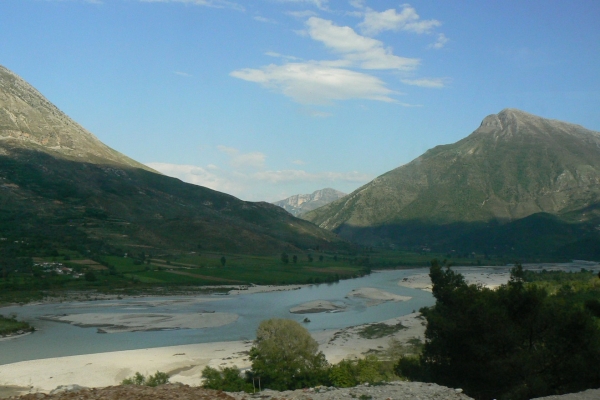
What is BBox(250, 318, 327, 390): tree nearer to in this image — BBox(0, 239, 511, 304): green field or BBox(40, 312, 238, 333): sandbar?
BBox(40, 312, 238, 333): sandbar

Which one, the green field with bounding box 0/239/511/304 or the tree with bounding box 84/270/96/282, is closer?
the green field with bounding box 0/239/511/304

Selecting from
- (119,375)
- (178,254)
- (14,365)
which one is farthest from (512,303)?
(178,254)

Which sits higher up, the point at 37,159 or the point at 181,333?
the point at 37,159

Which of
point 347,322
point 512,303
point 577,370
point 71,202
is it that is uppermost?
point 71,202

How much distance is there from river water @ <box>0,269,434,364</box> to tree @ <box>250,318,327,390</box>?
814 inches

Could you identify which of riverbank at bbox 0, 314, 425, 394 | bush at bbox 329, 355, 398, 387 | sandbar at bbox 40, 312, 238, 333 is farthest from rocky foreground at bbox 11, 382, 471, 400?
sandbar at bbox 40, 312, 238, 333

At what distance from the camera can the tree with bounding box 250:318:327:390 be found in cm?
2970

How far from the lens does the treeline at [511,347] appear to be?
2334 centimetres

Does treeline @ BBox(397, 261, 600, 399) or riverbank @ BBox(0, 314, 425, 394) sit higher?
treeline @ BBox(397, 261, 600, 399)

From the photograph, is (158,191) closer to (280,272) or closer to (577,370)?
(280,272)

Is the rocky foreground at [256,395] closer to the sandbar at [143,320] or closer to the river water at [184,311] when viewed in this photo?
the river water at [184,311]

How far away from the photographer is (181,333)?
57.9 metres

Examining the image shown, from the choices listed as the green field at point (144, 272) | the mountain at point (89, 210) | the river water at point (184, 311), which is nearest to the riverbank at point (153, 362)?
the river water at point (184, 311)

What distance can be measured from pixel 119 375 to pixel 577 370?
96.5 feet
